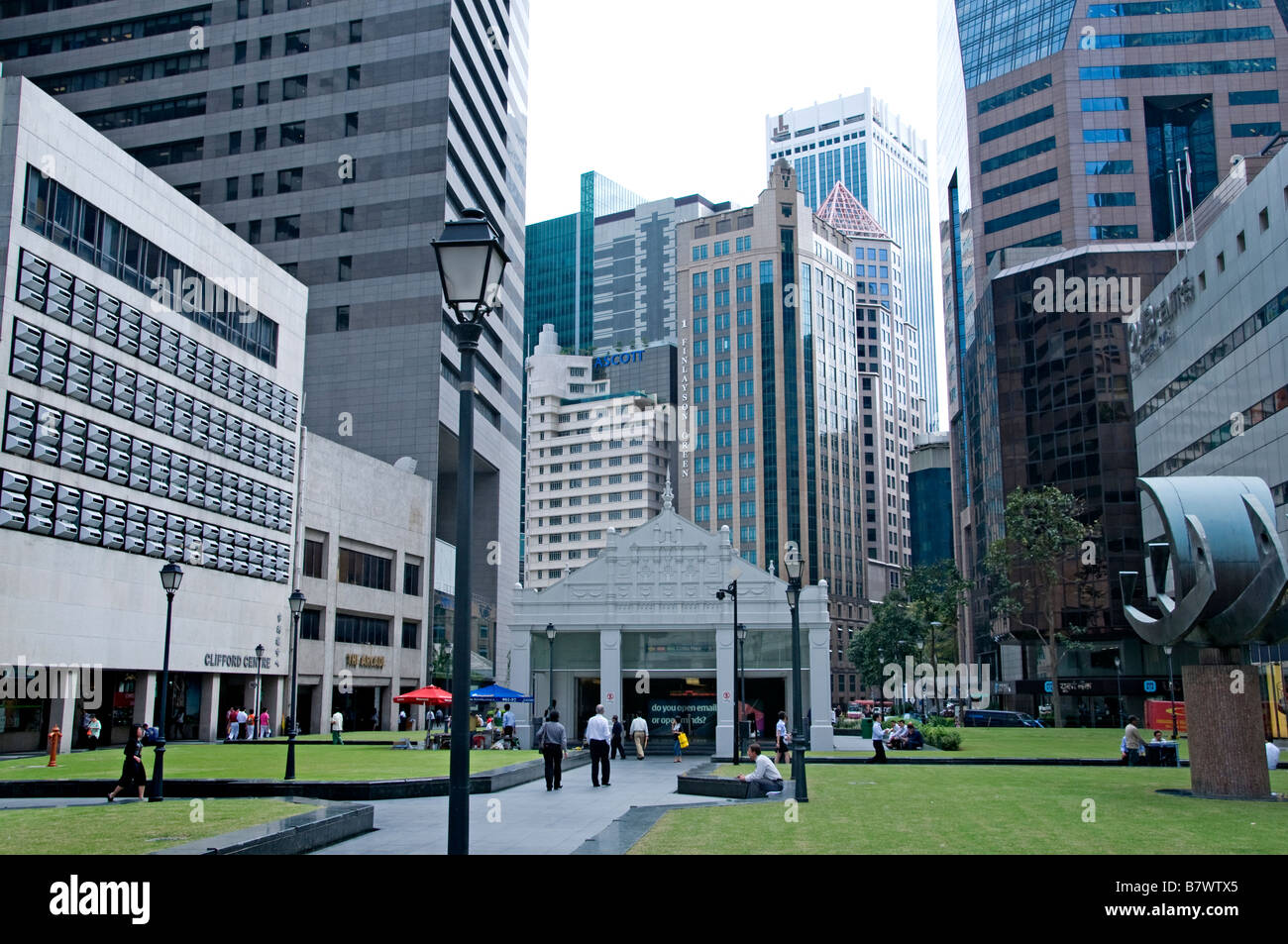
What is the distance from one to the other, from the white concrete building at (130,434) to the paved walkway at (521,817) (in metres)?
24.7

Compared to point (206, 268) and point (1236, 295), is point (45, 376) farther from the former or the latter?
point (1236, 295)

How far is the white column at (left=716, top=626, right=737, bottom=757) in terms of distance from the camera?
4912 cm

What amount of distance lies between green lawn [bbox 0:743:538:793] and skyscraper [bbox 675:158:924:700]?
346 feet

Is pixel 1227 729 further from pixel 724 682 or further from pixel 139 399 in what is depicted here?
pixel 139 399

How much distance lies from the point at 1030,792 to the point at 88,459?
37742 millimetres

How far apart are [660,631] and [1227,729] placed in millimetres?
32548

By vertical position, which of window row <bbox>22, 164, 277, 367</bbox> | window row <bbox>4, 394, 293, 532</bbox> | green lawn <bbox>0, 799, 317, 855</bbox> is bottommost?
green lawn <bbox>0, 799, 317, 855</bbox>

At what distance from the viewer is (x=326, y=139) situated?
8138 cm

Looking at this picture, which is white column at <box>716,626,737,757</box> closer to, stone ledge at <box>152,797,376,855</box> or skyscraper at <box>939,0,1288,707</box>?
stone ledge at <box>152,797,376,855</box>

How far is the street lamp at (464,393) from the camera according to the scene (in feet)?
28.1

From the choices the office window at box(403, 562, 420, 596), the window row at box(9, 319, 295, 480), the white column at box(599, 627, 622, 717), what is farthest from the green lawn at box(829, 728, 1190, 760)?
the office window at box(403, 562, 420, 596)

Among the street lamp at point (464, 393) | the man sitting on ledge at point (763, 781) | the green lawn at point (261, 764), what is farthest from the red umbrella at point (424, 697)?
the street lamp at point (464, 393)

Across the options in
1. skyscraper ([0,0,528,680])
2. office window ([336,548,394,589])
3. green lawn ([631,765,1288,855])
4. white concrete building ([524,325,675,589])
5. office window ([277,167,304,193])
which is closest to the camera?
green lawn ([631,765,1288,855])
